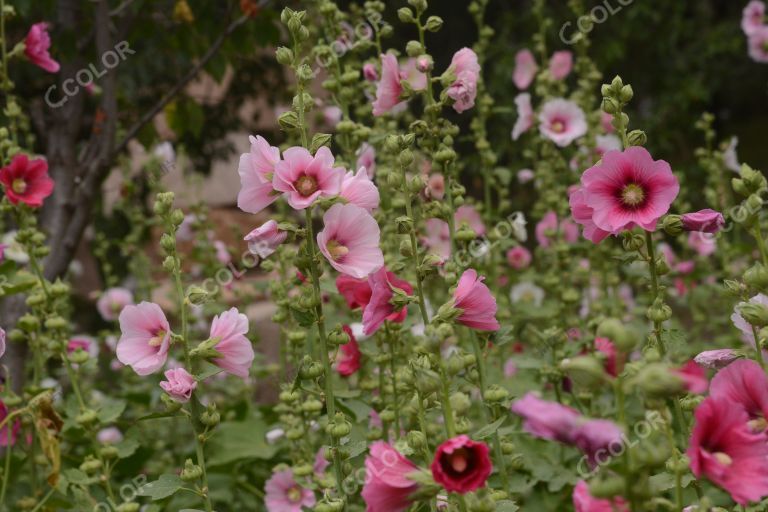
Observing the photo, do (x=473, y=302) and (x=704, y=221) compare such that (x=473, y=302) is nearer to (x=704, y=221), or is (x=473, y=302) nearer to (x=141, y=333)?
(x=704, y=221)

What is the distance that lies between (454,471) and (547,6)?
601 cm

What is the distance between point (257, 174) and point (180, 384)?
284 millimetres

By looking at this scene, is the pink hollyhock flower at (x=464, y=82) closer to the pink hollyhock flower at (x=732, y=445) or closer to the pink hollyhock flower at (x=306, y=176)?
the pink hollyhock flower at (x=306, y=176)

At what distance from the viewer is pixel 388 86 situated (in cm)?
153

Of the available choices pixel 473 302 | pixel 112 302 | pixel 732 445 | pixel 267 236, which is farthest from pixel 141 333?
pixel 112 302

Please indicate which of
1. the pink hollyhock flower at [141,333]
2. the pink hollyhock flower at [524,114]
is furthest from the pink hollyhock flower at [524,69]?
the pink hollyhock flower at [141,333]

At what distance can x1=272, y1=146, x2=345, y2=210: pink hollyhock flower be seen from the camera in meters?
1.14

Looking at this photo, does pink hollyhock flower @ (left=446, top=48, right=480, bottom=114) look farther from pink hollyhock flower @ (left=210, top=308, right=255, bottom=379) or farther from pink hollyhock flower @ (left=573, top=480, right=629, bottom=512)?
pink hollyhock flower @ (left=573, top=480, right=629, bottom=512)

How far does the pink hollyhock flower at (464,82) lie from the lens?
146 centimetres

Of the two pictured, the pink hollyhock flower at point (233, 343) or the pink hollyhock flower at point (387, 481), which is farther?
the pink hollyhock flower at point (233, 343)

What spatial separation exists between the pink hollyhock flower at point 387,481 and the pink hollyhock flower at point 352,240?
0.97ft

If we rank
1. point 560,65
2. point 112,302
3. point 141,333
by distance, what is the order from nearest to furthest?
point 141,333, point 560,65, point 112,302

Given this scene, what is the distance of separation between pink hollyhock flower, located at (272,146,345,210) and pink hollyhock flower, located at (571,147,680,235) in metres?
0.31

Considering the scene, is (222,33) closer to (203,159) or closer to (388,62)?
(388,62)
